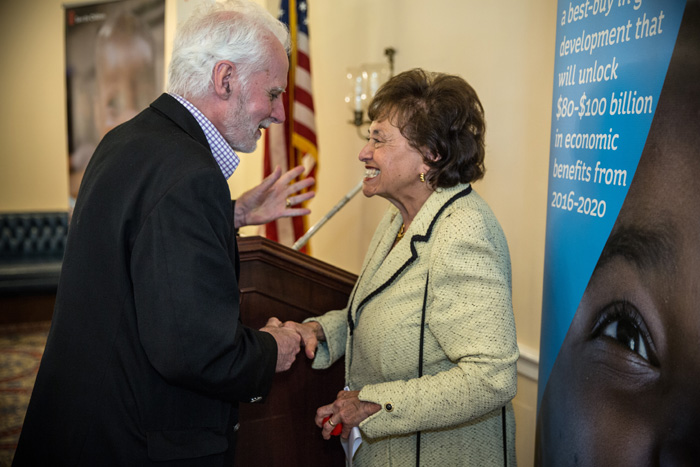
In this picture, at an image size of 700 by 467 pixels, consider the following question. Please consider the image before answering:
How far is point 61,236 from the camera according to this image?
731 centimetres

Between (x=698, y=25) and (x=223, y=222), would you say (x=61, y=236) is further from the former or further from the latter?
(x=698, y=25)

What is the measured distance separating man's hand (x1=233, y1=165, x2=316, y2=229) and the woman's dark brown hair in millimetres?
617

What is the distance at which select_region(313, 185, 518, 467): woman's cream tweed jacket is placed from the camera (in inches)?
61.6

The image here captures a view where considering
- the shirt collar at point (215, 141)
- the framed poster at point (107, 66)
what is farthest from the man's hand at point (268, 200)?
the framed poster at point (107, 66)

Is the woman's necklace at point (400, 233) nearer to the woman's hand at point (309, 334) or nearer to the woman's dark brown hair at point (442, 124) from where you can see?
the woman's dark brown hair at point (442, 124)

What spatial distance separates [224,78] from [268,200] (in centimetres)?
87

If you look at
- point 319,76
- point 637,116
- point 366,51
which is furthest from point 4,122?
point 637,116

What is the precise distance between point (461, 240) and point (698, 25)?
2.27ft

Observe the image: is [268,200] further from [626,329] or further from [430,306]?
[626,329]

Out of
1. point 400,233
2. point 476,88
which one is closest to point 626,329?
point 400,233

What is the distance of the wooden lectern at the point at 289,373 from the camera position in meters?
2.03

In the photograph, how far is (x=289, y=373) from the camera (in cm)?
210

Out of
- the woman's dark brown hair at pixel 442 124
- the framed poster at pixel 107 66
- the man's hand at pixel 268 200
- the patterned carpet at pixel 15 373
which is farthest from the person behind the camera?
the framed poster at pixel 107 66

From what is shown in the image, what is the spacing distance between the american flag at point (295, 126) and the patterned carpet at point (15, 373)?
1.84 metres
